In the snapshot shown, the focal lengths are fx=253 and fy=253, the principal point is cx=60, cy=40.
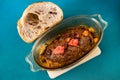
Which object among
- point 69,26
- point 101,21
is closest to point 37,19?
point 69,26

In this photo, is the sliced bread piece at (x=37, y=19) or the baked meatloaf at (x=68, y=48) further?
the sliced bread piece at (x=37, y=19)

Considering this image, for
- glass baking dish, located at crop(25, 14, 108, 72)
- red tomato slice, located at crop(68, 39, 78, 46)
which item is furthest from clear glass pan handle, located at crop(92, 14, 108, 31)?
red tomato slice, located at crop(68, 39, 78, 46)

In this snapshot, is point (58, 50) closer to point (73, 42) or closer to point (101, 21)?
point (73, 42)

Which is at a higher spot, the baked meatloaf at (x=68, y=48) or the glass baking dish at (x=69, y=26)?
the glass baking dish at (x=69, y=26)

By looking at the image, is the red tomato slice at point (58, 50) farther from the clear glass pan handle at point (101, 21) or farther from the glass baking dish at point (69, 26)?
the clear glass pan handle at point (101, 21)

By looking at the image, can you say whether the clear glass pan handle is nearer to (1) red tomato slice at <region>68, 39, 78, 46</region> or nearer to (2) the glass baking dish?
(2) the glass baking dish

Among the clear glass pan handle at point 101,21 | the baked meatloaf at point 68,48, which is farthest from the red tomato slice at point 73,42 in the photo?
the clear glass pan handle at point 101,21

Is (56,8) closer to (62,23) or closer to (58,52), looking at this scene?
(62,23)
